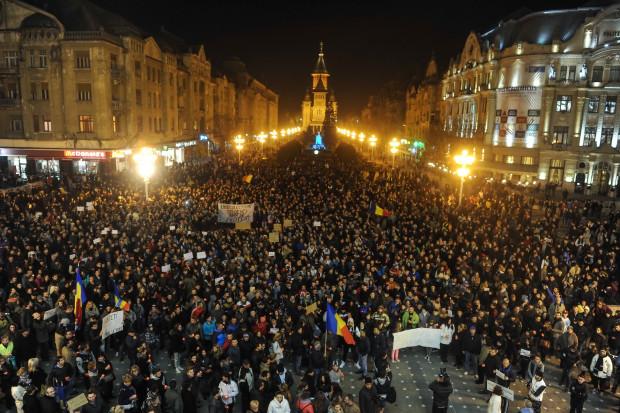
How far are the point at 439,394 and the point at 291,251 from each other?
406 inches

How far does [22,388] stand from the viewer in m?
9.96

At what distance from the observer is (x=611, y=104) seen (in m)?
43.1

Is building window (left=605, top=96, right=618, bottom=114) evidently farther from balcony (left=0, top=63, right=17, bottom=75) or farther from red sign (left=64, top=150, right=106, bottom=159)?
balcony (left=0, top=63, right=17, bottom=75)

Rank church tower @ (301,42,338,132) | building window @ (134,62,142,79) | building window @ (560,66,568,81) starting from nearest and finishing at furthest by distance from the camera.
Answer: building window @ (560,66,568,81) < building window @ (134,62,142,79) < church tower @ (301,42,338,132)

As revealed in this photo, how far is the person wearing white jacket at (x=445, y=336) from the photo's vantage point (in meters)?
13.4

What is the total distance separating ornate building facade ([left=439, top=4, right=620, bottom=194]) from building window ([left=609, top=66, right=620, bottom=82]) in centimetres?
8

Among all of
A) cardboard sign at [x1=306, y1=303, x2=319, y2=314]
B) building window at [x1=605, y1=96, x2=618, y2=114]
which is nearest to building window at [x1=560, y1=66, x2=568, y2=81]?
building window at [x1=605, y1=96, x2=618, y2=114]

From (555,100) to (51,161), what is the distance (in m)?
47.1

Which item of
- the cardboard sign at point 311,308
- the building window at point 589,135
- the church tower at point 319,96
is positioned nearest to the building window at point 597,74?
the building window at point 589,135

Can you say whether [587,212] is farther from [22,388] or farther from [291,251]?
[22,388]

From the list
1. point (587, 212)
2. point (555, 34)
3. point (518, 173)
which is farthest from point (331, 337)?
point (555, 34)

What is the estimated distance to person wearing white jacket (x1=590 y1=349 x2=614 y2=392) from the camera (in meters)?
11.8

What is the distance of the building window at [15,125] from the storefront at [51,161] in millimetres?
1894

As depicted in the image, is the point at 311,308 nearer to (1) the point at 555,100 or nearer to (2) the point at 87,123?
(2) the point at 87,123
